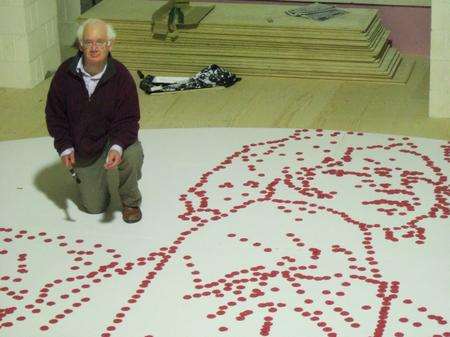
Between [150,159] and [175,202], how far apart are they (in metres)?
0.72

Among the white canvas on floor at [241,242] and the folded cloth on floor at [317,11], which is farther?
the folded cloth on floor at [317,11]

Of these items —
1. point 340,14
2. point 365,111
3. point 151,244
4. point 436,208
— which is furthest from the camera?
point 340,14

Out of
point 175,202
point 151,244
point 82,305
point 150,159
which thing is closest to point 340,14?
point 150,159

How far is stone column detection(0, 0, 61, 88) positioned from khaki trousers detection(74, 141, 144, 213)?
2683mm

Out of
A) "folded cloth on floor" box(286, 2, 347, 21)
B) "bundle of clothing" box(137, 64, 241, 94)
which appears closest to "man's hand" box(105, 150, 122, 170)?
"bundle of clothing" box(137, 64, 241, 94)

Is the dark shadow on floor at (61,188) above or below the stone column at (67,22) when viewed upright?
above

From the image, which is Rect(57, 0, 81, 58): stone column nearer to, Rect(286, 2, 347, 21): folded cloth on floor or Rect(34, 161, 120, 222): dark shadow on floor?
Rect(286, 2, 347, 21): folded cloth on floor

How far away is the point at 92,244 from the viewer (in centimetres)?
582

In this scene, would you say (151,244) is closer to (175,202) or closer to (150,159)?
(175,202)

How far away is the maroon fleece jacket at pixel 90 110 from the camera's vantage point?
590 cm

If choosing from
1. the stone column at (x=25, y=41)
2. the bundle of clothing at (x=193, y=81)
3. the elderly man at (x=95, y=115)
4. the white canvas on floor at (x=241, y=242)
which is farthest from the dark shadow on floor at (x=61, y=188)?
the stone column at (x=25, y=41)

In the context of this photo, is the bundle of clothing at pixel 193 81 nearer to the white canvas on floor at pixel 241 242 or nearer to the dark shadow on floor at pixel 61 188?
the white canvas on floor at pixel 241 242

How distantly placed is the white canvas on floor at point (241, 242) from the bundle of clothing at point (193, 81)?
42.4 inches

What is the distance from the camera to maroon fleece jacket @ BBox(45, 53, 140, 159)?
19.4 feet
